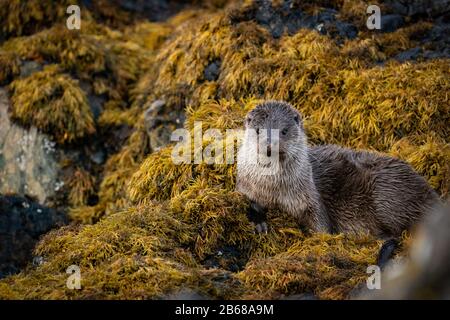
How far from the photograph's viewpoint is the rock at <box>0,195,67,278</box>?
21.2 ft

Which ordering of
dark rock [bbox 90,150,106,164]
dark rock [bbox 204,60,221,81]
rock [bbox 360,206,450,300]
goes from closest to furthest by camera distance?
rock [bbox 360,206,450,300], dark rock [bbox 204,60,221,81], dark rock [bbox 90,150,106,164]

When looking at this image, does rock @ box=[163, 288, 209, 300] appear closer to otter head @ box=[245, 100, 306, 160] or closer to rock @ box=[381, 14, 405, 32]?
otter head @ box=[245, 100, 306, 160]

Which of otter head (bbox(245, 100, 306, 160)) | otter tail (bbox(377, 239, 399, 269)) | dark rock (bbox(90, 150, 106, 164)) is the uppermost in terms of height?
otter head (bbox(245, 100, 306, 160))

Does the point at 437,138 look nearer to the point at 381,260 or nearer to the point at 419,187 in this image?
the point at 419,187

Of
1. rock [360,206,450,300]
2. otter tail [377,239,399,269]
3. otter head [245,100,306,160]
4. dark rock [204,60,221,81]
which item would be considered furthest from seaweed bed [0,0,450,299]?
rock [360,206,450,300]

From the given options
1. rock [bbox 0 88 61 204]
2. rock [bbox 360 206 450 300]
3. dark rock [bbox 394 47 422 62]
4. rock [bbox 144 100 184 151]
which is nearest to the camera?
rock [bbox 360 206 450 300]

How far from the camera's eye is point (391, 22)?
8141 mm

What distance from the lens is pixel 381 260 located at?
187 inches

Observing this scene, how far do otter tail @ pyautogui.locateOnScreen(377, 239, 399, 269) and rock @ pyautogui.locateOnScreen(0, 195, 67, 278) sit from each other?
3.34 metres

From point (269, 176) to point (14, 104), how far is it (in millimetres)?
4118

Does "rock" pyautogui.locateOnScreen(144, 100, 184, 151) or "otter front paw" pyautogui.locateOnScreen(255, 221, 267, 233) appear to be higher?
"rock" pyautogui.locateOnScreen(144, 100, 184, 151)

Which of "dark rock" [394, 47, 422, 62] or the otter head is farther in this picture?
"dark rock" [394, 47, 422, 62]

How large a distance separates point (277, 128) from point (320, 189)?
0.78 m
